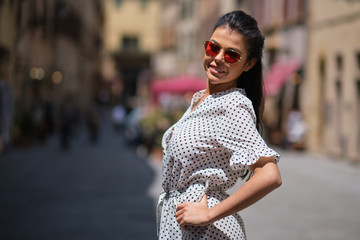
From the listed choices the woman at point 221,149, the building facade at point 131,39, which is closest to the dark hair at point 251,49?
the woman at point 221,149

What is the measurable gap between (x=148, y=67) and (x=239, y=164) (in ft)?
246

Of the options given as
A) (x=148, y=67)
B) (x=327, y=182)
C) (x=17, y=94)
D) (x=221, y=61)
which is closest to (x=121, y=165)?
(x=327, y=182)

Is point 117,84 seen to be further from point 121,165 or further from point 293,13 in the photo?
point 121,165

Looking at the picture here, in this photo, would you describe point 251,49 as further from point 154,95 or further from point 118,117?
point 118,117

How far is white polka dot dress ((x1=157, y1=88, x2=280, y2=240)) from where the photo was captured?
2582mm

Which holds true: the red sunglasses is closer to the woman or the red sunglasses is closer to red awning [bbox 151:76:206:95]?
the woman

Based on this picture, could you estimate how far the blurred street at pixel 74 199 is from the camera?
8.09m

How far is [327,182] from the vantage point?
14.3 m

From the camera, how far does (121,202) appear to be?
34.7 ft

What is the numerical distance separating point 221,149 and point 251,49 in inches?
15.7

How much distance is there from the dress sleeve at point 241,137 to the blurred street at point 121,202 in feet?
17.0

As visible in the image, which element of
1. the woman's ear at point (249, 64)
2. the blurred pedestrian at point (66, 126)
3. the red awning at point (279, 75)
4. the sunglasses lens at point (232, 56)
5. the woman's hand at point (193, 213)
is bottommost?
the blurred pedestrian at point (66, 126)

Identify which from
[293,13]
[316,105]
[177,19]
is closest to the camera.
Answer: [316,105]

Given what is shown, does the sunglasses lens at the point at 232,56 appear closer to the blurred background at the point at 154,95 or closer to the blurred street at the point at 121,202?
the blurred street at the point at 121,202
